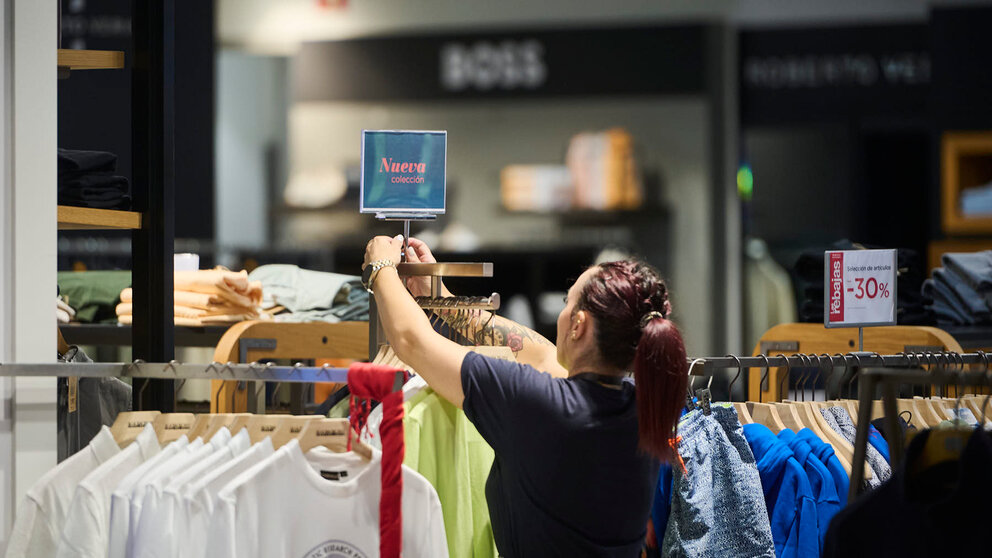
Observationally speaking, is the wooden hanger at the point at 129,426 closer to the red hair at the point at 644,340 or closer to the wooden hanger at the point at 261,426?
the wooden hanger at the point at 261,426

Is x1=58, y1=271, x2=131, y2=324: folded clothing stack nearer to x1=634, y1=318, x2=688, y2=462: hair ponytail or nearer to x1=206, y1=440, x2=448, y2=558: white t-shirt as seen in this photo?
x1=206, y1=440, x2=448, y2=558: white t-shirt

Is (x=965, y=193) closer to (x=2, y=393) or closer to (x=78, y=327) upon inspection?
(x=78, y=327)

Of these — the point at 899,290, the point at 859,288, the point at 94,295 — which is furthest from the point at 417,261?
the point at 899,290

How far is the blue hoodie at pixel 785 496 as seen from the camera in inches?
74.3

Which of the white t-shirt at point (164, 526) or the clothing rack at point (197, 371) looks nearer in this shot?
the white t-shirt at point (164, 526)

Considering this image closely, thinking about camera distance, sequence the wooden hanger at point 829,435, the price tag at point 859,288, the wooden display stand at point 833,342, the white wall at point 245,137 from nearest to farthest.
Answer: the wooden hanger at point 829,435
the price tag at point 859,288
the wooden display stand at point 833,342
the white wall at point 245,137

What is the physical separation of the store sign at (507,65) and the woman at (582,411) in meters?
4.30

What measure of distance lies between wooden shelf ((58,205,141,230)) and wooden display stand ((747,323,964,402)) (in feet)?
5.80

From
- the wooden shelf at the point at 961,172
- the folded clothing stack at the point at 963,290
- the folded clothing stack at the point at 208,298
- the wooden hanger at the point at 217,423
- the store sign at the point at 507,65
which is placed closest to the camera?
the wooden hanger at the point at 217,423

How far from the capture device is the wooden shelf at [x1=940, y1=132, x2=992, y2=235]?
14.9 feet

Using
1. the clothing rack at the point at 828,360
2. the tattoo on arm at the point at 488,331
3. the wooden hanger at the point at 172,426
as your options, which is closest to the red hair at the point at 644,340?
the clothing rack at the point at 828,360

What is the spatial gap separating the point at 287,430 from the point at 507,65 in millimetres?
4590

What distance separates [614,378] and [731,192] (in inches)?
174

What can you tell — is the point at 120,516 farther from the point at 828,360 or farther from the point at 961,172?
the point at 961,172
